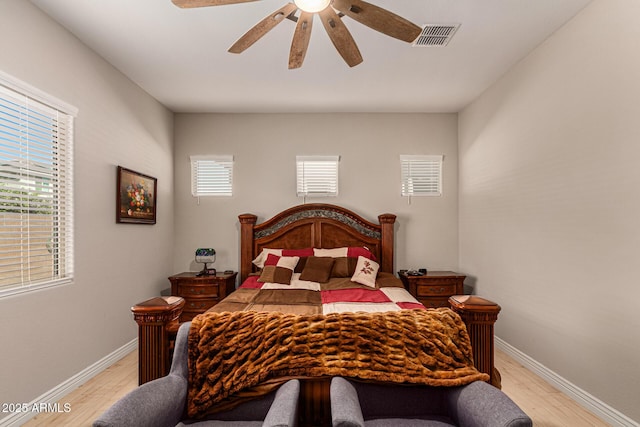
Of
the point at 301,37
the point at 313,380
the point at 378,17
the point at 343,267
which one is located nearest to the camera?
the point at 313,380

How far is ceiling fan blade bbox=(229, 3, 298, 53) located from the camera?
1672 millimetres

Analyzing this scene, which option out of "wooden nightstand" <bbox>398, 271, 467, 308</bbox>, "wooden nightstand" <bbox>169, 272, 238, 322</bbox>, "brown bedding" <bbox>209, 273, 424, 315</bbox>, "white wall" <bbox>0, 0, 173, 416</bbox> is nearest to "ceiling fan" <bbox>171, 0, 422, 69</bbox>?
"white wall" <bbox>0, 0, 173, 416</bbox>

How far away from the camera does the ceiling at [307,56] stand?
2412 millimetres

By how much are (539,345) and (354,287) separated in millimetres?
1685

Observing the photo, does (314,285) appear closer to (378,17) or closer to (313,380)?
(313,380)

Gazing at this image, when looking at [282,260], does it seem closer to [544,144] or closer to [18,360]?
[18,360]

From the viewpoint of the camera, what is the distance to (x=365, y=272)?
3.71m

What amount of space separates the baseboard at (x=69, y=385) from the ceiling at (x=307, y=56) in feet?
8.97

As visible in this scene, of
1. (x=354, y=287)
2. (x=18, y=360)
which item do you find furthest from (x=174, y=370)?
(x=354, y=287)

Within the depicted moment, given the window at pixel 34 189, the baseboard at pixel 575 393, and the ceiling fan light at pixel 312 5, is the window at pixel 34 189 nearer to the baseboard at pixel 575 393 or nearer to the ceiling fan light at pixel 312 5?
the ceiling fan light at pixel 312 5

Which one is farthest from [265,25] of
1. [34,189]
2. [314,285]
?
[314,285]

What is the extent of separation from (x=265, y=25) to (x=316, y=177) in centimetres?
282

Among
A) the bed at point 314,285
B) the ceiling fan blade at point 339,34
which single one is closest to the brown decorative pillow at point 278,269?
the bed at point 314,285

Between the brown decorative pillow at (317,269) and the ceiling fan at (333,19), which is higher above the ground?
the ceiling fan at (333,19)
